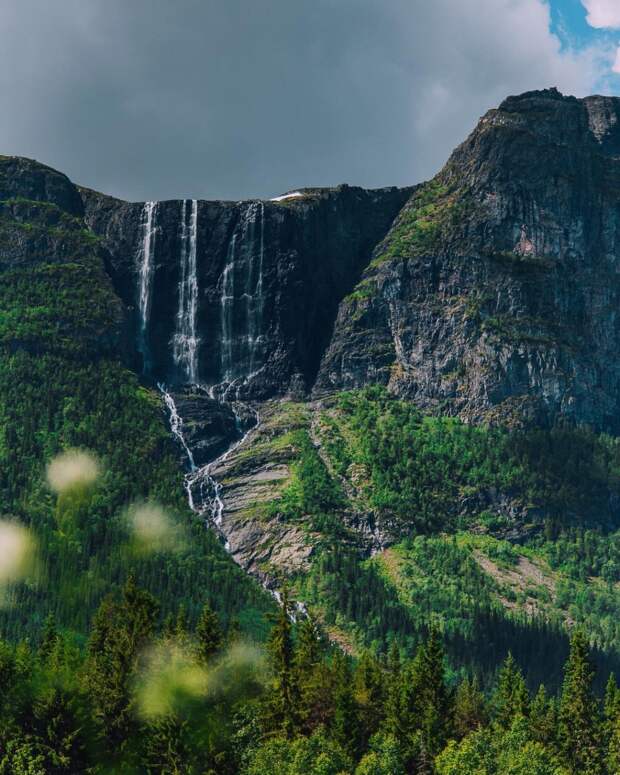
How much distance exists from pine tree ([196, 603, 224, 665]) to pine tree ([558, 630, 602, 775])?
144ft

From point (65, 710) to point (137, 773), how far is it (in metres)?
9.57

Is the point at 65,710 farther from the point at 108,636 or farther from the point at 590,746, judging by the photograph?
the point at 590,746

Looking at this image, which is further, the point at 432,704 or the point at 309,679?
the point at 432,704

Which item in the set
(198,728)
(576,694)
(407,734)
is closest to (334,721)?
(407,734)

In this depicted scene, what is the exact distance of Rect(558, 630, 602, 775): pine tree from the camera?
131 m

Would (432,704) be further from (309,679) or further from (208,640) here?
(208,640)

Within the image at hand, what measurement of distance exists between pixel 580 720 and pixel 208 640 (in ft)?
155

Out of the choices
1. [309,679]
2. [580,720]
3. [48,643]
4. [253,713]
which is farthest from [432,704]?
[48,643]

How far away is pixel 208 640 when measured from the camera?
387 feet

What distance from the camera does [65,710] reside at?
10475cm

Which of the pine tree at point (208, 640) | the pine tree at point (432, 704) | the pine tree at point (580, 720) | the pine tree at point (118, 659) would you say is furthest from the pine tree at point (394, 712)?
the pine tree at point (118, 659)

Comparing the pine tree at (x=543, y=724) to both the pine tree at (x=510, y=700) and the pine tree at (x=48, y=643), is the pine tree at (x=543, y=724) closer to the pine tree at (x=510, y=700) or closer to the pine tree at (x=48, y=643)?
the pine tree at (x=510, y=700)

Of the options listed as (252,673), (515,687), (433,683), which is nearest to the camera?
(252,673)

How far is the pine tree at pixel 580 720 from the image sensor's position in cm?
13062
